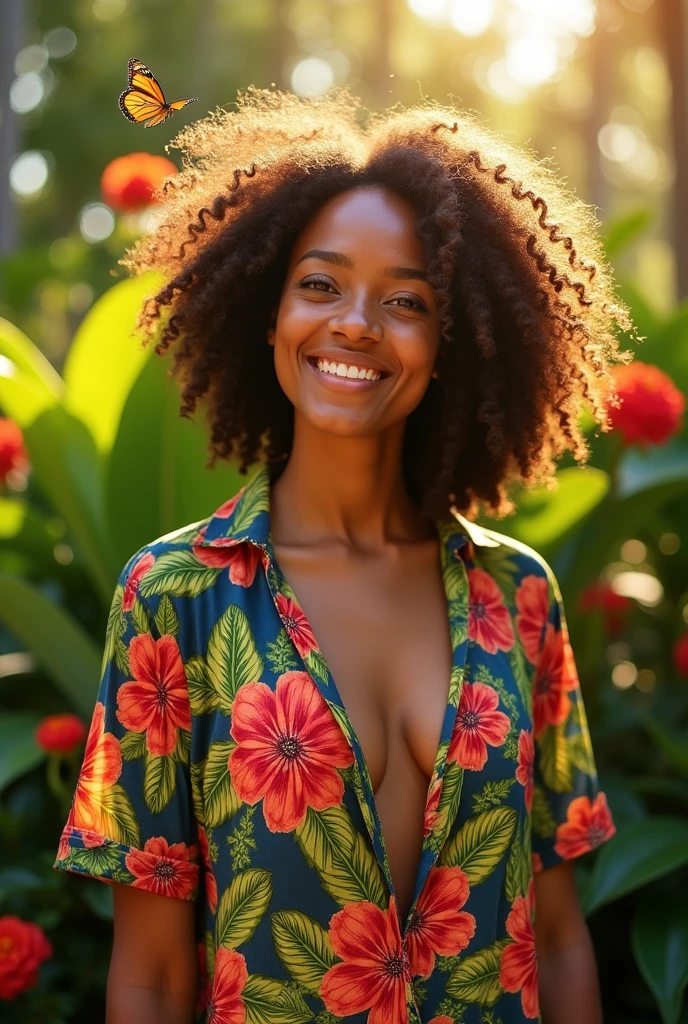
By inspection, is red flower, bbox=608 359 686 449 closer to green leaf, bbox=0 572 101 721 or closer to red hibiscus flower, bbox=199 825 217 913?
green leaf, bbox=0 572 101 721

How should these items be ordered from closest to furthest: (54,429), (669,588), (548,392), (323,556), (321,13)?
(323,556) < (548,392) < (54,429) < (669,588) < (321,13)

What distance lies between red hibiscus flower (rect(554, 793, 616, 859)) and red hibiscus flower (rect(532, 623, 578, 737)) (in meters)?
0.14

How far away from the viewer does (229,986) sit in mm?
1561

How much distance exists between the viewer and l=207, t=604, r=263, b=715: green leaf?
1.57 meters

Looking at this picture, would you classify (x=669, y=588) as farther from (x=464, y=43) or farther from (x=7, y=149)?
(x=464, y=43)

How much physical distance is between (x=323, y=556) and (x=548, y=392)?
1.59ft

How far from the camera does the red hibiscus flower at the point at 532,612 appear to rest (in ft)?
6.11

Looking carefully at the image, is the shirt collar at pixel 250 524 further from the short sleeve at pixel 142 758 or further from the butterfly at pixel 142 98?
the butterfly at pixel 142 98

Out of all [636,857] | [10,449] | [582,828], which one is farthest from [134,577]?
[10,449]

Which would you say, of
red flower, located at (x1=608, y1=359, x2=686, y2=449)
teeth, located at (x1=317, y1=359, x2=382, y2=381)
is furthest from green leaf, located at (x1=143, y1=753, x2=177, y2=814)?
red flower, located at (x1=608, y1=359, x2=686, y2=449)

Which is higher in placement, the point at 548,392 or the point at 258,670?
the point at 548,392

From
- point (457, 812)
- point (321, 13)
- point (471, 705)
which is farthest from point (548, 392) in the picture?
point (321, 13)

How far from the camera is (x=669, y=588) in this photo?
3.62 meters

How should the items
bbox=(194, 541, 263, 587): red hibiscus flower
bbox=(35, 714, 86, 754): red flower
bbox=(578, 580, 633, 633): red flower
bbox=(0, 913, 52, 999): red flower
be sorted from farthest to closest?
bbox=(578, 580, 633, 633): red flower < bbox=(35, 714, 86, 754): red flower < bbox=(0, 913, 52, 999): red flower < bbox=(194, 541, 263, 587): red hibiscus flower
